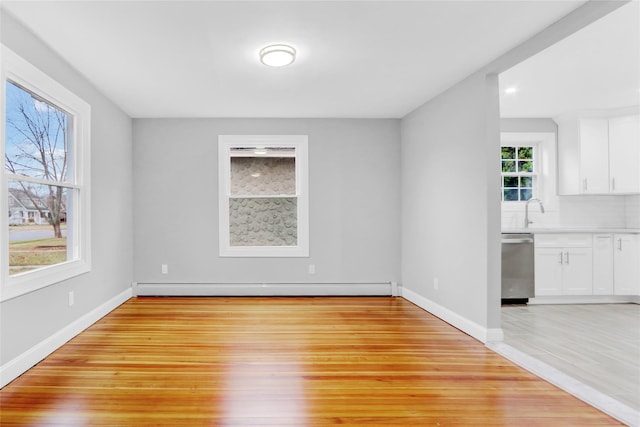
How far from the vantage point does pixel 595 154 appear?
4.71m

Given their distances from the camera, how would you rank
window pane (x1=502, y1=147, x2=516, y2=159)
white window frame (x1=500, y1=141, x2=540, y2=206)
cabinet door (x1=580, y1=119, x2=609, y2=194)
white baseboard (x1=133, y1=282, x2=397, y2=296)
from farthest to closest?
window pane (x1=502, y1=147, x2=516, y2=159)
white window frame (x1=500, y1=141, x2=540, y2=206)
white baseboard (x1=133, y1=282, x2=397, y2=296)
cabinet door (x1=580, y1=119, x2=609, y2=194)

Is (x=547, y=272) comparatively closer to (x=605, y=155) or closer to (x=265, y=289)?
(x=605, y=155)

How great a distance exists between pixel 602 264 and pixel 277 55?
4.53 metres

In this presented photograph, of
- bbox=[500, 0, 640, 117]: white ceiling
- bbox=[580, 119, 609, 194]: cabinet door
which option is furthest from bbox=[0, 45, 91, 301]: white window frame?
bbox=[580, 119, 609, 194]: cabinet door

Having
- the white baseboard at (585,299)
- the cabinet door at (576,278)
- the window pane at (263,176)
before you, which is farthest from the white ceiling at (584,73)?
the window pane at (263,176)

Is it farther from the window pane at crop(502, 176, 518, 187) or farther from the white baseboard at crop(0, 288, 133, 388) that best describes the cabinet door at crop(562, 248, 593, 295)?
the white baseboard at crop(0, 288, 133, 388)

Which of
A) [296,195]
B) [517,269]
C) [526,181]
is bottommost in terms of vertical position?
[517,269]

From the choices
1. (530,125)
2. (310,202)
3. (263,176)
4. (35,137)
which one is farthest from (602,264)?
(35,137)

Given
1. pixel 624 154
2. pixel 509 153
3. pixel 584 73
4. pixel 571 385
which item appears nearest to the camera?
pixel 571 385

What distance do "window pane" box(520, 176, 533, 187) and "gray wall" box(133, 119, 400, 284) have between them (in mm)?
1845

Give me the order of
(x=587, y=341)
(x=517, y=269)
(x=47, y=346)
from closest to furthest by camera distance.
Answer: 1. (x=47, y=346)
2. (x=587, y=341)
3. (x=517, y=269)

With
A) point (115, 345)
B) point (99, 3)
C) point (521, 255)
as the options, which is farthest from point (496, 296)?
point (99, 3)

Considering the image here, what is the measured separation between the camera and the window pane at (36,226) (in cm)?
262

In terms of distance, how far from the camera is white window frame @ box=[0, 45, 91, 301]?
2320 millimetres
